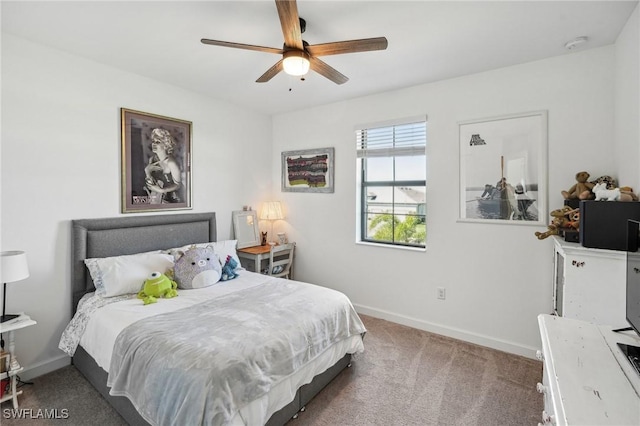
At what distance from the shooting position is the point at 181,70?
2.82 meters

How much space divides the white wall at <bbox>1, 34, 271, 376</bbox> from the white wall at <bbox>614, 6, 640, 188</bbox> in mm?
3817

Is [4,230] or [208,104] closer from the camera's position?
[4,230]

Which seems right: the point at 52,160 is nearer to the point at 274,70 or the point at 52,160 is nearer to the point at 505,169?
the point at 274,70

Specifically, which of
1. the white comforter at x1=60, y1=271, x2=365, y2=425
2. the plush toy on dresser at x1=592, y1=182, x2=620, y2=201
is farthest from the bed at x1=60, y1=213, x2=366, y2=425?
the plush toy on dresser at x1=592, y1=182, x2=620, y2=201

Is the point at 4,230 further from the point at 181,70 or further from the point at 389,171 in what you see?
the point at 389,171

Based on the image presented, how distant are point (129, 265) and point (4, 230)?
0.84 m

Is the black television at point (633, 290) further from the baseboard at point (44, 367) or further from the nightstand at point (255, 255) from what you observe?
the baseboard at point (44, 367)

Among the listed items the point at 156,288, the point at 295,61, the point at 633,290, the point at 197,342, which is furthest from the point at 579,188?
the point at 156,288

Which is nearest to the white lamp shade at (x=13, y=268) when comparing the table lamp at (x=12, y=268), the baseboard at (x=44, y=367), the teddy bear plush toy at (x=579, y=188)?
the table lamp at (x=12, y=268)

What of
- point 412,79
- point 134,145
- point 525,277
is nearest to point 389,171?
point 412,79

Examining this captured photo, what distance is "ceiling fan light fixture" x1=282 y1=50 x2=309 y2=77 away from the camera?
189 cm

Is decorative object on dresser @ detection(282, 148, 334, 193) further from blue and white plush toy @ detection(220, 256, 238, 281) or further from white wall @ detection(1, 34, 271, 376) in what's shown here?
white wall @ detection(1, 34, 271, 376)

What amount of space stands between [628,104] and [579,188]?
61cm

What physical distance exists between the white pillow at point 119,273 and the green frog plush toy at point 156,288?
0.09 metres
